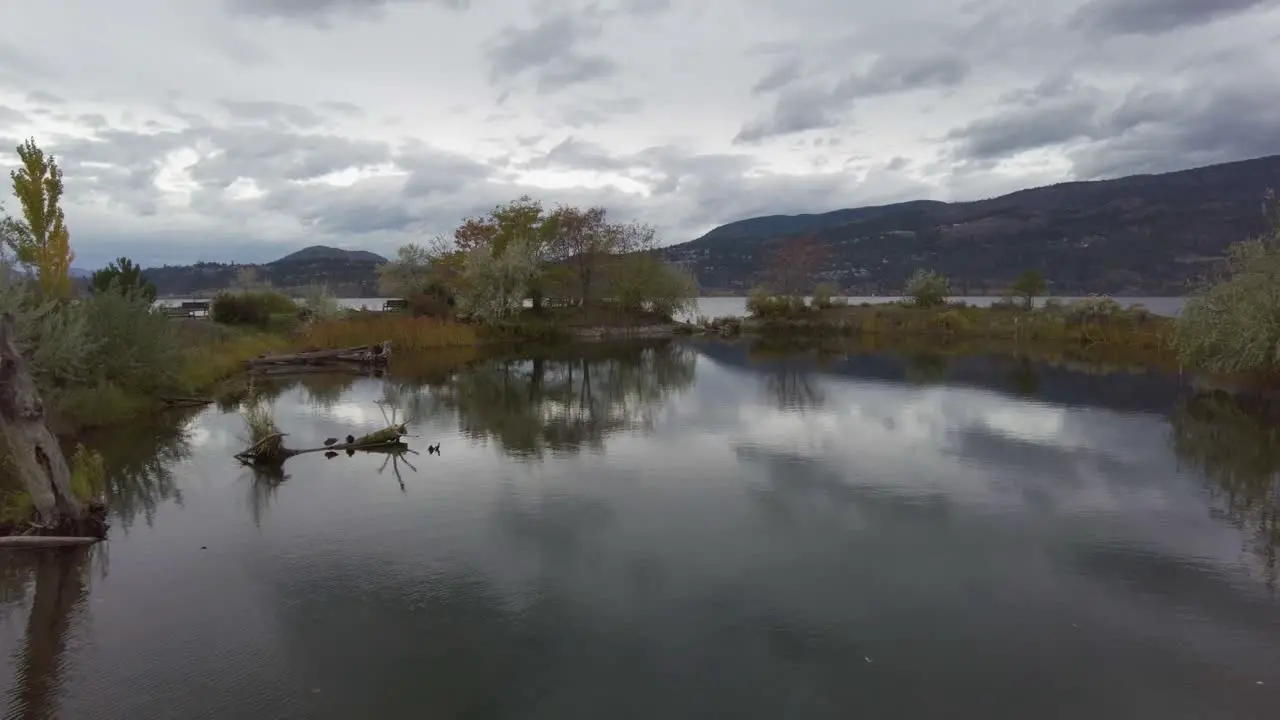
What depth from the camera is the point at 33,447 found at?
31.5 feet

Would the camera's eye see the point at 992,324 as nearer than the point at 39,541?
No

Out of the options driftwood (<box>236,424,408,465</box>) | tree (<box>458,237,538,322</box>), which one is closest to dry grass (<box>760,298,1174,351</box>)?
tree (<box>458,237,538,322</box>)

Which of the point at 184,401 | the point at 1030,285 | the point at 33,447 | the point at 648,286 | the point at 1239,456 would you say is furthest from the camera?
the point at 648,286

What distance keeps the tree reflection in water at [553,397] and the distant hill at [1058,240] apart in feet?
137

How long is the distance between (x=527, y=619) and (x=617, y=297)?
4596cm

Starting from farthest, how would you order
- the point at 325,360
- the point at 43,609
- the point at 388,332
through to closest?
the point at 388,332
the point at 325,360
the point at 43,609

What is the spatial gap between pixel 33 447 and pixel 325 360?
76.1ft

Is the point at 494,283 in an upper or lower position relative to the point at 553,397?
upper

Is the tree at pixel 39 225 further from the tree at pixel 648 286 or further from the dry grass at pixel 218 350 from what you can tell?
the tree at pixel 648 286

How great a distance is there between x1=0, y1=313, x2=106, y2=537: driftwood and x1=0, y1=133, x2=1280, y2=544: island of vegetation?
0.02 m

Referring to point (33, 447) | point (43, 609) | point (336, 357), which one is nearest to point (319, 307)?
point (336, 357)

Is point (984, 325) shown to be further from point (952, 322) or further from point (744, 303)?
point (744, 303)

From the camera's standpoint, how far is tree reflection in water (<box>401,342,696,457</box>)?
18.1 meters

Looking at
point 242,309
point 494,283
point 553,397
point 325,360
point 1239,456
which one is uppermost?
point 494,283
